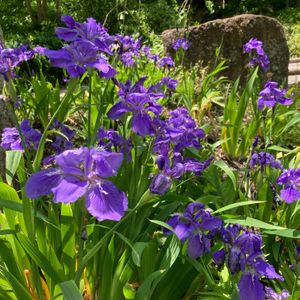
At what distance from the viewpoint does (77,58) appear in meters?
1.27

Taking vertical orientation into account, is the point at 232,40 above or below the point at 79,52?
below

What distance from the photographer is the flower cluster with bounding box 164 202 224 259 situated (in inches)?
52.1

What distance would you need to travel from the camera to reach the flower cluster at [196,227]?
132cm

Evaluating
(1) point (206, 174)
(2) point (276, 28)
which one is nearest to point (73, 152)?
(1) point (206, 174)

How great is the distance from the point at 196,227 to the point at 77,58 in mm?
595

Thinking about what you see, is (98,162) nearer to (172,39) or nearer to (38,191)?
(38,191)

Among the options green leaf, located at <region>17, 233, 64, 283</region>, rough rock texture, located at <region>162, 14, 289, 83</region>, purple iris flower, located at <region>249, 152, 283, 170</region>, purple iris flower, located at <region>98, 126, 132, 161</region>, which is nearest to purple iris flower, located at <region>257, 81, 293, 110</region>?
purple iris flower, located at <region>249, 152, 283, 170</region>

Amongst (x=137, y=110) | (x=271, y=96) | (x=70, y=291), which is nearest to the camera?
(x=70, y=291)

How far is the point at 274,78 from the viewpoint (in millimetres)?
5305

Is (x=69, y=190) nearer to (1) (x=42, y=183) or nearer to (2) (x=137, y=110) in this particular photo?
(1) (x=42, y=183)

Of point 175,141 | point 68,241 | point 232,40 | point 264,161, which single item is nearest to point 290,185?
point 264,161

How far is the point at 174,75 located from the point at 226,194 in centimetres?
270

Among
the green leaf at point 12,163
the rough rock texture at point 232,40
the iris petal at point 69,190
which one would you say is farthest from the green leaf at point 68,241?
the rough rock texture at point 232,40

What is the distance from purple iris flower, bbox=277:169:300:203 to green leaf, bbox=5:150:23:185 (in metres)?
0.96
